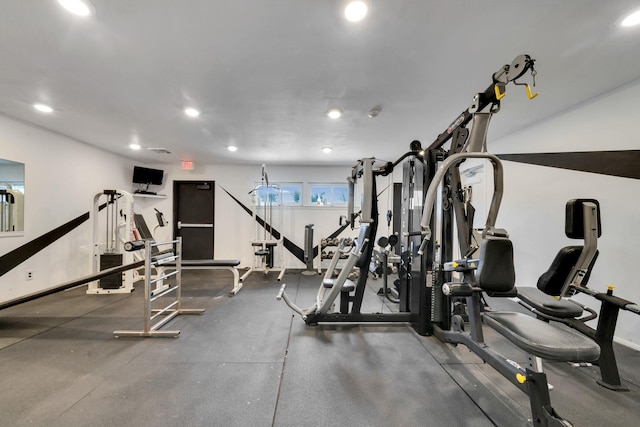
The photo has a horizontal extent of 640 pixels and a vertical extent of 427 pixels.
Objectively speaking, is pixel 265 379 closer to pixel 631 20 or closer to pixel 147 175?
pixel 631 20

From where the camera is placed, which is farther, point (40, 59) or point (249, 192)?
point (249, 192)

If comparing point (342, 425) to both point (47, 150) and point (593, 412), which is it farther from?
point (47, 150)

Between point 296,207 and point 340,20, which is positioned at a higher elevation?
point 340,20

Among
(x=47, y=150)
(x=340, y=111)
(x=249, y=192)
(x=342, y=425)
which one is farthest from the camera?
(x=249, y=192)

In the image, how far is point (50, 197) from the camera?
3715 mm

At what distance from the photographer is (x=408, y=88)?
2.32 metres

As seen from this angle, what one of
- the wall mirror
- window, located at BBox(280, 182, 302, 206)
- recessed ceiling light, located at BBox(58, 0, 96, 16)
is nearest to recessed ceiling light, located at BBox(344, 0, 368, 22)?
recessed ceiling light, located at BBox(58, 0, 96, 16)

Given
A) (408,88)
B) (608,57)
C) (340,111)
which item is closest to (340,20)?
(408,88)

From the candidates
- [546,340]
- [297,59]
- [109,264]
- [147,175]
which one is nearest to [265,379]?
[546,340]

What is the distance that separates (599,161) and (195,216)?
22.9ft

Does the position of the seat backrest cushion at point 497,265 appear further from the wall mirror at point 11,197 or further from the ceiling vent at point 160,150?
the wall mirror at point 11,197

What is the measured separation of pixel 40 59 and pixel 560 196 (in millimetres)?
5449

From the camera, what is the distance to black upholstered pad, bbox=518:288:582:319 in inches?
74.6

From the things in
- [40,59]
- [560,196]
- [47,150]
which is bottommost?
[560,196]
